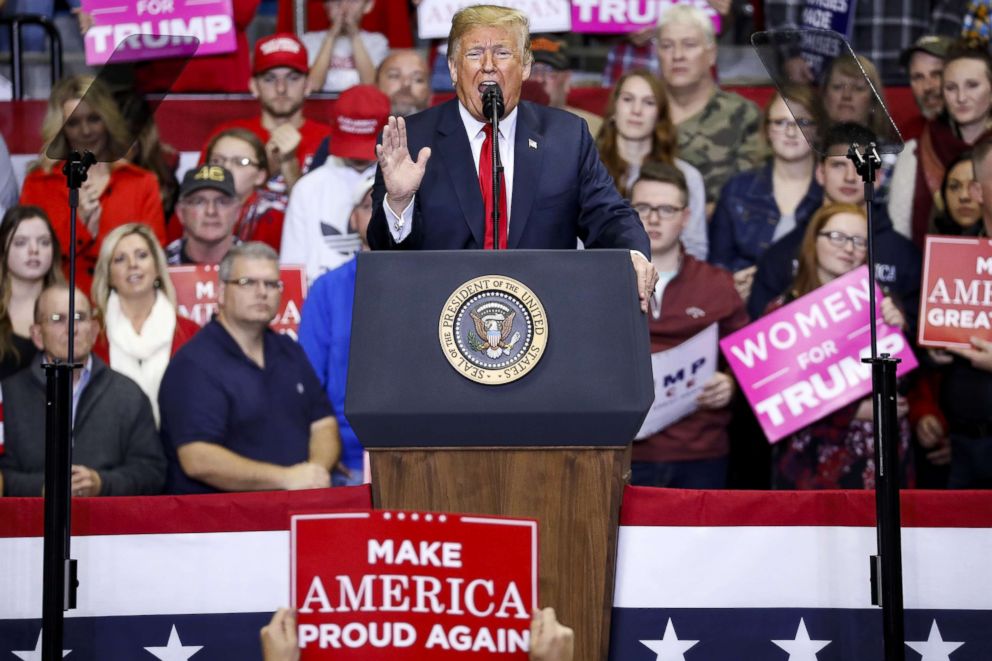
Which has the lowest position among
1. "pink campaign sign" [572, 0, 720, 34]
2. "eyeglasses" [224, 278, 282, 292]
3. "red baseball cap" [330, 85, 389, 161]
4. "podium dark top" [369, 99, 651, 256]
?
"eyeglasses" [224, 278, 282, 292]

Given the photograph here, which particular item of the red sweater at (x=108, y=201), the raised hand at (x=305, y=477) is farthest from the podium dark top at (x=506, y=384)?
the red sweater at (x=108, y=201)

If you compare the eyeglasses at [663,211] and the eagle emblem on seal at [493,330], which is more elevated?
the eyeglasses at [663,211]

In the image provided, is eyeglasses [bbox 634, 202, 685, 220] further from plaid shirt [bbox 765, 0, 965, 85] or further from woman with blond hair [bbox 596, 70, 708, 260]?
plaid shirt [bbox 765, 0, 965, 85]

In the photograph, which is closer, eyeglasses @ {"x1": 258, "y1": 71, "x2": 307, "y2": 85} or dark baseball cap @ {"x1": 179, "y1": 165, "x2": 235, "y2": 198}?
dark baseball cap @ {"x1": 179, "y1": 165, "x2": 235, "y2": 198}

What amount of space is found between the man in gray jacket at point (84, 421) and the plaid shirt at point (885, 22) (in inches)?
167

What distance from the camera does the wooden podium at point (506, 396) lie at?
2.97m

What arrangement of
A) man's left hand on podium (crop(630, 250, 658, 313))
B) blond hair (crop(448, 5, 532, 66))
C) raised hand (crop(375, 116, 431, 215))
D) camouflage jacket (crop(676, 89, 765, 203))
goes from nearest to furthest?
man's left hand on podium (crop(630, 250, 658, 313)), raised hand (crop(375, 116, 431, 215)), blond hair (crop(448, 5, 532, 66)), camouflage jacket (crop(676, 89, 765, 203))

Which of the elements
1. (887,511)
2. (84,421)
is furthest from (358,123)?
(887,511)

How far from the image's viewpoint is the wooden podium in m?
2.97

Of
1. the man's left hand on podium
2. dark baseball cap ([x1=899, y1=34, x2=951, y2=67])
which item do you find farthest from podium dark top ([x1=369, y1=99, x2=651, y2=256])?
dark baseball cap ([x1=899, y1=34, x2=951, y2=67])

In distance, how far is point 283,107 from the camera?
22.5 feet

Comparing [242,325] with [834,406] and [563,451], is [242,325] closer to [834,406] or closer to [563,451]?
[834,406]

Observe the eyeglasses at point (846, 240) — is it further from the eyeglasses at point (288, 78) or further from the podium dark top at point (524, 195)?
the eyeglasses at point (288, 78)

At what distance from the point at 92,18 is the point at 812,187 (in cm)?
331
